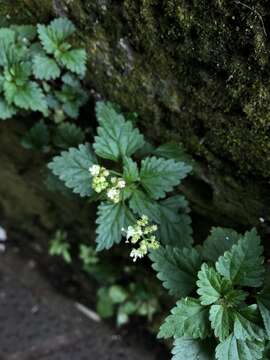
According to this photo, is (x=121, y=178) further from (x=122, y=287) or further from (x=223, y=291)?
(x=122, y=287)

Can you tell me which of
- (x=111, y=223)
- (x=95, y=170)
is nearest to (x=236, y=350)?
(x=111, y=223)

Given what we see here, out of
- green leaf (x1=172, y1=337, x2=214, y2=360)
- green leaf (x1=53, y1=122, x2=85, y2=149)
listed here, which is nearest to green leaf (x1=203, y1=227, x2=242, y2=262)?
green leaf (x1=172, y1=337, x2=214, y2=360)

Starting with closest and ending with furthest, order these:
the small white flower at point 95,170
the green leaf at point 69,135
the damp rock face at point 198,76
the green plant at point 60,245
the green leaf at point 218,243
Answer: the damp rock face at point 198,76 → the small white flower at point 95,170 → the green leaf at point 218,243 → the green leaf at point 69,135 → the green plant at point 60,245

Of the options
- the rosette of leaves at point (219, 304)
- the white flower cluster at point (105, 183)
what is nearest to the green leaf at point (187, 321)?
the rosette of leaves at point (219, 304)

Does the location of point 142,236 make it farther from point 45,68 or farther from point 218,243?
point 45,68

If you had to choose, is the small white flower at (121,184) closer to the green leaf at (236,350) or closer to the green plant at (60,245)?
the green leaf at (236,350)

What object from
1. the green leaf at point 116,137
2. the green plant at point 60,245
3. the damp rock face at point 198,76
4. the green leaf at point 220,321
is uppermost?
the damp rock face at point 198,76
